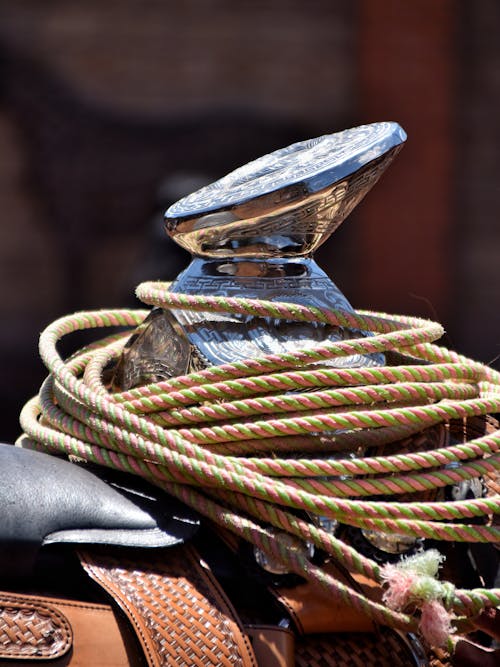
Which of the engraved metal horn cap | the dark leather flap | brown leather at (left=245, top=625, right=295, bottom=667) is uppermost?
the engraved metal horn cap

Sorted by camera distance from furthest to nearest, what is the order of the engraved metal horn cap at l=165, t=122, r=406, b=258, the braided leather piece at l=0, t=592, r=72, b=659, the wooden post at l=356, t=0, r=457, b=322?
1. the wooden post at l=356, t=0, r=457, b=322
2. the engraved metal horn cap at l=165, t=122, r=406, b=258
3. the braided leather piece at l=0, t=592, r=72, b=659

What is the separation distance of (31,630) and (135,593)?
0.30ft

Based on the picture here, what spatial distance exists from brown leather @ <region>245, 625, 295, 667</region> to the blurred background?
133 inches

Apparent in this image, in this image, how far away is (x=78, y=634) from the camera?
81 centimetres

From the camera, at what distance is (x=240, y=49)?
4227 millimetres

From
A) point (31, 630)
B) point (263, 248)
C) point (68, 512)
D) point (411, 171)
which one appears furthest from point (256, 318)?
point (411, 171)

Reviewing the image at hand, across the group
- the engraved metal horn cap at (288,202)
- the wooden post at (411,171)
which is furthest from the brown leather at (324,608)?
the wooden post at (411,171)

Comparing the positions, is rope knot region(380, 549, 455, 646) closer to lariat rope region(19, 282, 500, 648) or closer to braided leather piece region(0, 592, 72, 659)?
lariat rope region(19, 282, 500, 648)

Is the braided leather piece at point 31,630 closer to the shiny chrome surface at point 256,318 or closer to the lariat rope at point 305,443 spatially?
the lariat rope at point 305,443

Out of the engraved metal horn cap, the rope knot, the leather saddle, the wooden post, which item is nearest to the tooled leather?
the leather saddle

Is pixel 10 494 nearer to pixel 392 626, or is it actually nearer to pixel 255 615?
pixel 255 615

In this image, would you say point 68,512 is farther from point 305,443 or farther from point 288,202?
point 288,202

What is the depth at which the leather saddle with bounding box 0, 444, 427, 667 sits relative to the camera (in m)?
0.81

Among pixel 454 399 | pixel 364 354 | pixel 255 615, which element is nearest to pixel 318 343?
pixel 364 354
